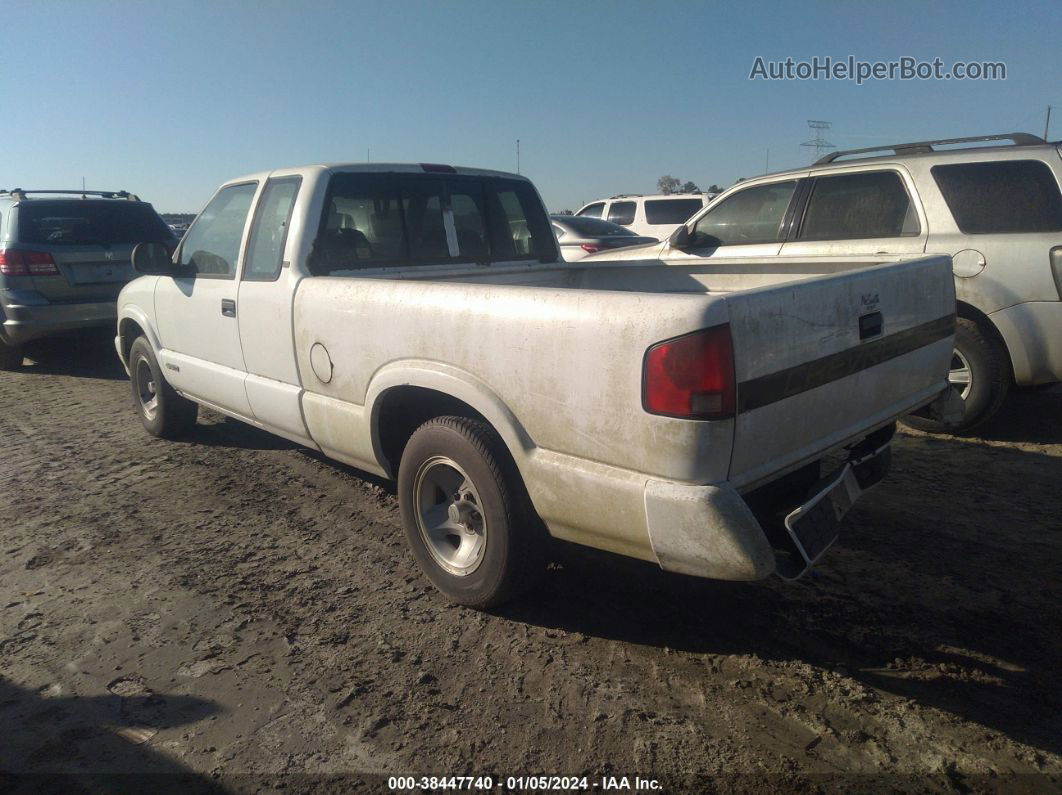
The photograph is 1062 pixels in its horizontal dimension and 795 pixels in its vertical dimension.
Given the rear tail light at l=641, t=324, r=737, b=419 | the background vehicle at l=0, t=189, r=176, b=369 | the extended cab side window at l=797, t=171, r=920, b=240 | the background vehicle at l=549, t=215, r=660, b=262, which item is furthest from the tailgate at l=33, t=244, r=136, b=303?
the rear tail light at l=641, t=324, r=737, b=419

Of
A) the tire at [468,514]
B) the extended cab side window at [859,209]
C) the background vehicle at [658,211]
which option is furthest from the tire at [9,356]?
the background vehicle at [658,211]

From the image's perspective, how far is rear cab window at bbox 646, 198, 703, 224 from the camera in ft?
53.1

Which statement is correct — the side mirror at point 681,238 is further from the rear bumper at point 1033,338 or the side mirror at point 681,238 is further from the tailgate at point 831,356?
the tailgate at point 831,356

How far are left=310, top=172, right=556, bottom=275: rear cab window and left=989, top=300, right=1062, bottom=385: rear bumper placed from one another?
10.1 feet

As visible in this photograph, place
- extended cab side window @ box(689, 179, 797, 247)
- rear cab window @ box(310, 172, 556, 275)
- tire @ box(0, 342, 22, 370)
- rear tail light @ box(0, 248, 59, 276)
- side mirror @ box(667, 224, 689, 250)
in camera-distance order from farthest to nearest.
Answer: tire @ box(0, 342, 22, 370), rear tail light @ box(0, 248, 59, 276), side mirror @ box(667, 224, 689, 250), extended cab side window @ box(689, 179, 797, 247), rear cab window @ box(310, 172, 556, 275)

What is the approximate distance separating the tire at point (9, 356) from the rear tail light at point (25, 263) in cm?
129

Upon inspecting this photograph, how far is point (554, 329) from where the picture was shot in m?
2.59

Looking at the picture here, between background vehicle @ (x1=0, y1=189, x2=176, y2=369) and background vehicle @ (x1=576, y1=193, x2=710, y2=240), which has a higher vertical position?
background vehicle @ (x1=576, y1=193, x2=710, y2=240)

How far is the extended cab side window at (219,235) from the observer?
14.9 feet

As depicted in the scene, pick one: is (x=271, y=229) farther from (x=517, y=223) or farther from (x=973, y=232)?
(x=973, y=232)

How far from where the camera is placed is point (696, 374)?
228cm

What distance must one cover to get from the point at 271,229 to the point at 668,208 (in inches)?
518

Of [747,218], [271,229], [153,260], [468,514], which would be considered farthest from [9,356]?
[747,218]

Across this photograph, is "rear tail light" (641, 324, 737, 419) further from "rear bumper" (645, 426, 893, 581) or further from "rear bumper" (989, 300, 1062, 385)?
"rear bumper" (989, 300, 1062, 385)
